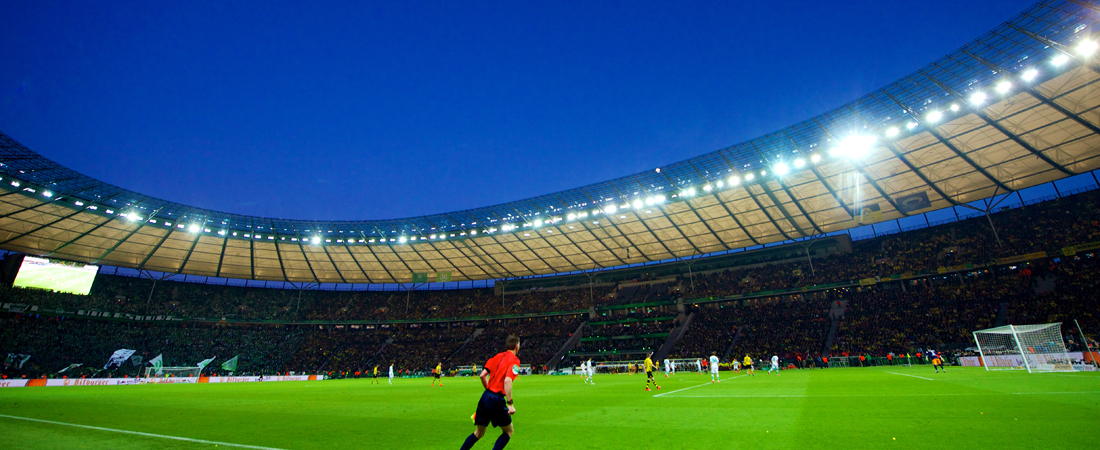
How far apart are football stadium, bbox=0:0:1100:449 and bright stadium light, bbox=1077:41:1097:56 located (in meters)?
0.11

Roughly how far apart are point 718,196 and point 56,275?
2303 inches

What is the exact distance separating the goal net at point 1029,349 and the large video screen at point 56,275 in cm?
6713

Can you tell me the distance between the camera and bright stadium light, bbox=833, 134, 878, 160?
87.5ft

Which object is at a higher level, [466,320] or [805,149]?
[805,149]

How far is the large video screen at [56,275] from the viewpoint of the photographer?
124 ft

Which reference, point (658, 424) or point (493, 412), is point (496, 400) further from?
point (658, 424)

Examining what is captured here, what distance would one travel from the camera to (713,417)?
320 inches

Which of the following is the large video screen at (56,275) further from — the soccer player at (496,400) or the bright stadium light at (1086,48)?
the bright stadium light at (1086,48)

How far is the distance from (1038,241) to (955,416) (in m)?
37.2

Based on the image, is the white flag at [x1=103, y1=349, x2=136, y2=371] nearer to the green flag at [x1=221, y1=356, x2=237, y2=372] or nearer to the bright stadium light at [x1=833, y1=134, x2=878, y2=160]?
the green flag at [x1=221, y1=356, x2=237, y2=372]

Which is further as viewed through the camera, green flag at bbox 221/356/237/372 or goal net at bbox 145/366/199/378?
green flag at bbox 221/356/237/372

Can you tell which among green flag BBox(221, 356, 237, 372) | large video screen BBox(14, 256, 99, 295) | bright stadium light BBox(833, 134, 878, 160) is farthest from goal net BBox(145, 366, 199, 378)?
bright stadium light BBox(833, 134, 878, 160)

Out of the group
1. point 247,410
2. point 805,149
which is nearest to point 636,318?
point 805,149

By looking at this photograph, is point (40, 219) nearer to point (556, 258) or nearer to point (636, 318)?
point (556, 258)
